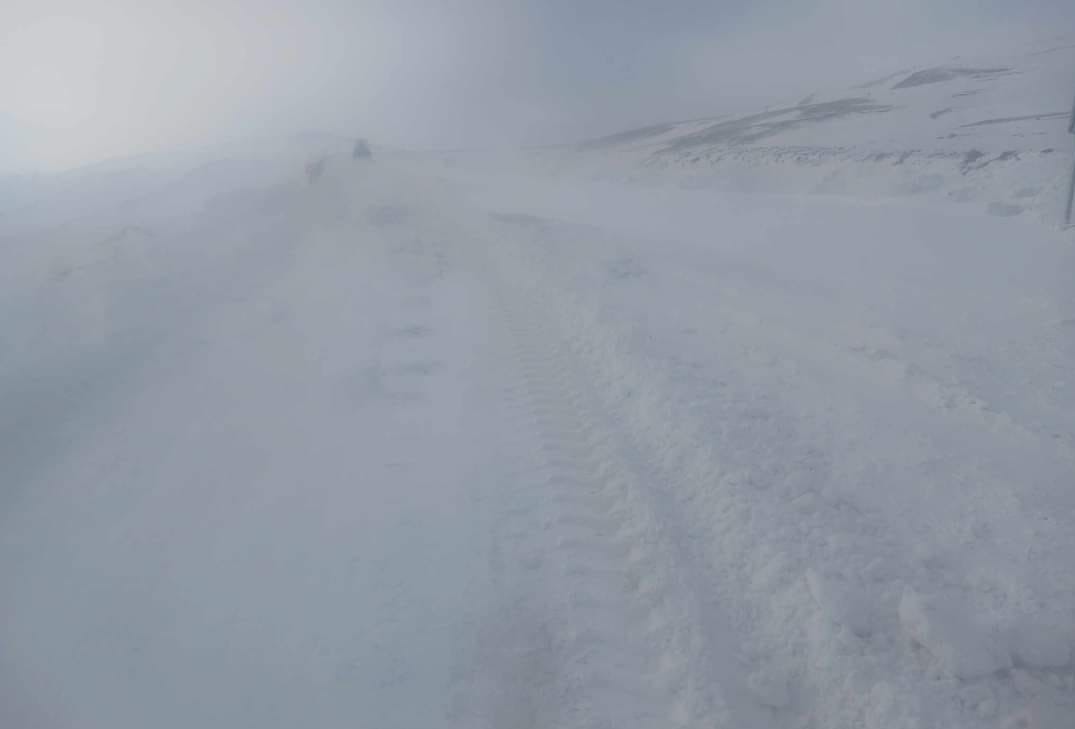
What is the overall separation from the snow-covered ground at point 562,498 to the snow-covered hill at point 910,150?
396 centimetres

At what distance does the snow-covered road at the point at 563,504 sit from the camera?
4316mm

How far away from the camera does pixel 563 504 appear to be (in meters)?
→ 6.11

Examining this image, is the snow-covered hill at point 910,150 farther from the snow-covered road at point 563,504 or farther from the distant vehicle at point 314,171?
the distant vehicle at point 314,171

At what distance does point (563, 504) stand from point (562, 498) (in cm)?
9

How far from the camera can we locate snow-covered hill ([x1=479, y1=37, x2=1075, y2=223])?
15797 mm

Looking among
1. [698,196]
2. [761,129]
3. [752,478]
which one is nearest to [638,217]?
[698,196]

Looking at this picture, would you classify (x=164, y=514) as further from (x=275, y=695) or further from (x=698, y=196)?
(x=698, y=196)

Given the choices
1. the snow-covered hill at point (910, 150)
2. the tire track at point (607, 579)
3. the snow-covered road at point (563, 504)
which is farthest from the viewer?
the snow-covered hill at point (910, 150)

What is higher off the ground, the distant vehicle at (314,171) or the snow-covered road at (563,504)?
the distant vehicle at (314,171)

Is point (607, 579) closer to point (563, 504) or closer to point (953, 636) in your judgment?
point (563, 504)

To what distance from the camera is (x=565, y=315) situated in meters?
11.1

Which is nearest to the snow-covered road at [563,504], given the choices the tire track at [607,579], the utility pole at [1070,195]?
the tire track at [607,579]

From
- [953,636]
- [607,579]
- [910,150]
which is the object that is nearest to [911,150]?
[910,150]

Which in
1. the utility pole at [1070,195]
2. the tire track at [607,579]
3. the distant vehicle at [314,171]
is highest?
the distant vehicle at [314,171]
